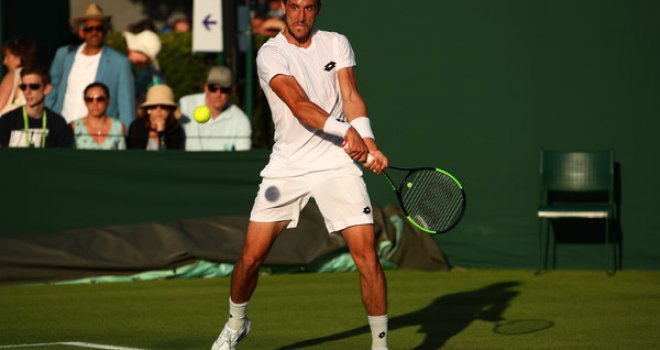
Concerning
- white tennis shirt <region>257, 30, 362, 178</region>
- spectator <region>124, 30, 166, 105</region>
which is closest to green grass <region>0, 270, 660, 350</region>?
white tennis shirt <region>257, 30, 362, 178</region>

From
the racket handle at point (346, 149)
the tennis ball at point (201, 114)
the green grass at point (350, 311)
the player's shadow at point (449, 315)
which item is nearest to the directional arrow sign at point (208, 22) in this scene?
the green grass at point (350, 311)

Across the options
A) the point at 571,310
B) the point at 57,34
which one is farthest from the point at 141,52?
the point at 571,310

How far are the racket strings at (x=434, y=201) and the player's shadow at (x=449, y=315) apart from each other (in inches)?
39.0

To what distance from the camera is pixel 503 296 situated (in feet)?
34.1

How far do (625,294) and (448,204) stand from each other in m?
3.67

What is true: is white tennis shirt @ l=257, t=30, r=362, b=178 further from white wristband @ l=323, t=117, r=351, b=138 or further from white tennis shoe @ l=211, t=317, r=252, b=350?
white tennis shoe @ l=211, t=317, r=252, b=350

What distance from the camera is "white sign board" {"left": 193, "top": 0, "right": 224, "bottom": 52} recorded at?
14.6 meters

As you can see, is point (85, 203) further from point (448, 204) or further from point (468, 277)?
point (448, 204)

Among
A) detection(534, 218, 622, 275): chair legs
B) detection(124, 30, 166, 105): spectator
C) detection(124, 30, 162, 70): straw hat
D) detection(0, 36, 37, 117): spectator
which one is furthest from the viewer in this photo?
detection(124, 30, 162, 70): straw hat

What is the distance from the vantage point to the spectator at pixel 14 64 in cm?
1245

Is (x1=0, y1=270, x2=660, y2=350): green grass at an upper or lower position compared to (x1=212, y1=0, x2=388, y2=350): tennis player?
lower

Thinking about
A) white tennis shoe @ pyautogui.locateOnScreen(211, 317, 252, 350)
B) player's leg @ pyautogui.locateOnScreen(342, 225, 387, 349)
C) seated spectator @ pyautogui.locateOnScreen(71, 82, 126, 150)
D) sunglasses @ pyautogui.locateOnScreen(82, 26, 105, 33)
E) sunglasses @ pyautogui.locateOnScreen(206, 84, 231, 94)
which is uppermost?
sunglasses @ pyautogui.locateOnScreen(82, 26, 105, 33)

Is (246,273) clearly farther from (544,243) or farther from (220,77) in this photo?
(544,243)

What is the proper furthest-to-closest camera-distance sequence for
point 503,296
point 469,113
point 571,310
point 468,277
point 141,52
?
point 141,52
point 469,113
point 468,277
point 503,296
point 571,310
